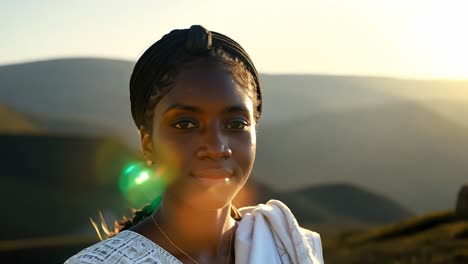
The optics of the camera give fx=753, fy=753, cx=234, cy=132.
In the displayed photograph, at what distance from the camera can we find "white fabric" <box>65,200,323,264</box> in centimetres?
253

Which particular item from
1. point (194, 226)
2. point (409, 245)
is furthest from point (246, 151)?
point (409, 245)

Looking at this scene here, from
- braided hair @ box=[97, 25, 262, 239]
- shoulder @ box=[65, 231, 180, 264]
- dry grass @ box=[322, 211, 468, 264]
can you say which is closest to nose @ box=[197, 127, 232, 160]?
braided hair @ box=[97, 25, 262, 239]

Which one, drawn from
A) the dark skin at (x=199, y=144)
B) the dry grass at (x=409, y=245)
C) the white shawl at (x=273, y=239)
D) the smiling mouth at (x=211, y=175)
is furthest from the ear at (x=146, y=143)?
the dry grass at (x=409, y=245)

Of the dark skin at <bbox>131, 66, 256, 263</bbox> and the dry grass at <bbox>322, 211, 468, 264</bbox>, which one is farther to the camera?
the dry grass at <bbox>322, 211, 468, 264</bbox>

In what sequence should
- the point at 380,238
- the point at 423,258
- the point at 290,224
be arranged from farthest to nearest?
the point at 380,238 → the point at 423,258 → the point at 290,224

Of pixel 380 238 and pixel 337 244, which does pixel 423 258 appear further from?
pixel 380 238

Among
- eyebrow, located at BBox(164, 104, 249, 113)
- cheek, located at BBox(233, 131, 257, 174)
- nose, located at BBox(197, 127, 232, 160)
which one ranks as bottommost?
cheek, located at BBox(233, 131, 257, 174)

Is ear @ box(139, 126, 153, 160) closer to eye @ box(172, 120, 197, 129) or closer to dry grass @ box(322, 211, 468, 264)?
eye @ box(172, 120, 197, 129)

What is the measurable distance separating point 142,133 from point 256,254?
0.60 meters

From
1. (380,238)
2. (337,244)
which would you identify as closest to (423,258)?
(337,244)

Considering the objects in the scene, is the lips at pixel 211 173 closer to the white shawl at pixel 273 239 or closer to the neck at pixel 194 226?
the neck at pixel 194 226

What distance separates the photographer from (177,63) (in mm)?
2520

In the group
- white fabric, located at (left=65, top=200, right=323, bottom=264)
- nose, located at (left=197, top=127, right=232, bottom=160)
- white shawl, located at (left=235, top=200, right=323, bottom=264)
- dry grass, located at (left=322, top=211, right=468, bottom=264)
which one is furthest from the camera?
dry grass, located at (left=322, top=211, right=468, bottom=264)

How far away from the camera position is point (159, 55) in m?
2.57
